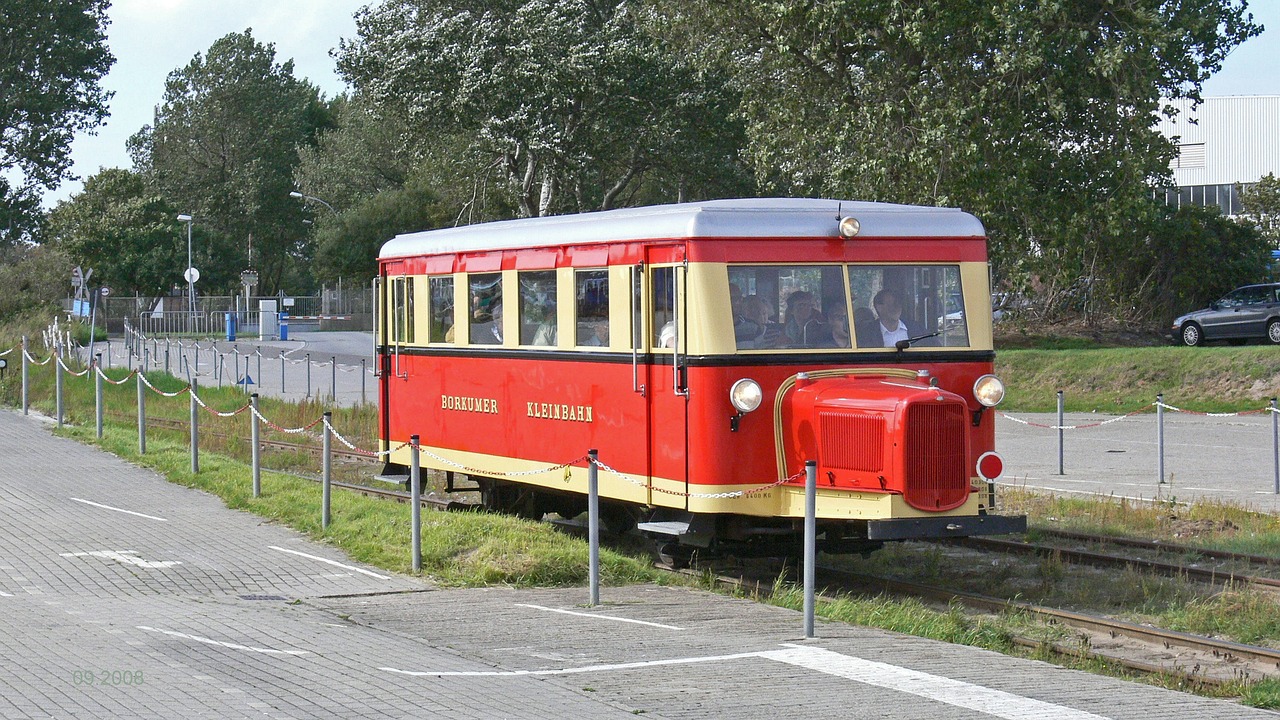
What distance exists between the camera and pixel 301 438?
80.4 feet

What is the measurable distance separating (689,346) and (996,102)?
74.8 ft

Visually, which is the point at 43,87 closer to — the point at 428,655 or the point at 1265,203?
the point at 1265,203

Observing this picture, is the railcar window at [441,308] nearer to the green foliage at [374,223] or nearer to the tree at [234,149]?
the green foliage at [374,223]

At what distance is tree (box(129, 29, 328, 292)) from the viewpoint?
9350 centimetres

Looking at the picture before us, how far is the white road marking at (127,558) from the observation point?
12.4 m

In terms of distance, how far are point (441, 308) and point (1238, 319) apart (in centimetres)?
2845

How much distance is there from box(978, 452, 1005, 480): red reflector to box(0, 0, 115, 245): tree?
215ft

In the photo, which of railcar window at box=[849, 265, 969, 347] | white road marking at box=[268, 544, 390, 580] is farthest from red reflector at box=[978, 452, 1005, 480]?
white road marking at box=[268, 544, 390, 580]

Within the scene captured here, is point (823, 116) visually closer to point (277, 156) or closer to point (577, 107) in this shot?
point (577, 107)

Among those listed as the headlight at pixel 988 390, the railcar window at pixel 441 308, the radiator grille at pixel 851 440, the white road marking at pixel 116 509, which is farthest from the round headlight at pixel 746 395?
the white road marking at pixel 116 509

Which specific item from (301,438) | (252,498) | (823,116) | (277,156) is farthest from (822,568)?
(277,156)

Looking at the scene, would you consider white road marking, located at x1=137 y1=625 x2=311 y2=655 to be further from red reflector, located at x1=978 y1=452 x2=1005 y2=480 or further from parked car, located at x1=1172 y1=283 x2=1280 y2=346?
parked car, located at x1=1172 y1=283 x2=1280 y2=346

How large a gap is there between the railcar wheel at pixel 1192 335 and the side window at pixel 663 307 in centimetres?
3000
